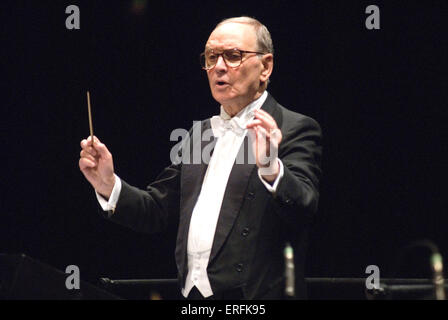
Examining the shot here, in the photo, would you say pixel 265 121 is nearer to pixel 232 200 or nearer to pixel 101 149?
pixel 232 200

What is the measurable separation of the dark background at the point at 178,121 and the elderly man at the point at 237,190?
71 cm

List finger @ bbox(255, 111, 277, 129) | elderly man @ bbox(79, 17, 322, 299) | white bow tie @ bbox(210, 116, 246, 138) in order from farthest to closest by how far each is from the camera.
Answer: white bow tie @ bbox(210, 116, 246, 138)
elderly man @ bbox(79, 17, 322, 299)
finger @ bbox(255, 111, 277, 129)

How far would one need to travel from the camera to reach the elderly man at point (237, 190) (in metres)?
2.24

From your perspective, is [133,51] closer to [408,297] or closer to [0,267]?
[0,267]

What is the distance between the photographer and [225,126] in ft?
8.39

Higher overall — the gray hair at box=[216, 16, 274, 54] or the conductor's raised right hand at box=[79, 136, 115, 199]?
the gray hair at box=[216, 16, 274, 54]

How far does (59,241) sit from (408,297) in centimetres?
211

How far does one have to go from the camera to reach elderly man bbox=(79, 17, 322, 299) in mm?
2242

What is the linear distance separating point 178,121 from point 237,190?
3.84ft

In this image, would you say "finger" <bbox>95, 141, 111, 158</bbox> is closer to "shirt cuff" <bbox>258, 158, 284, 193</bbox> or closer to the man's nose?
the man's nose

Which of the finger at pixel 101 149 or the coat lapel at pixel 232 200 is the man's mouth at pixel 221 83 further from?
the finger at pixel 101 149
